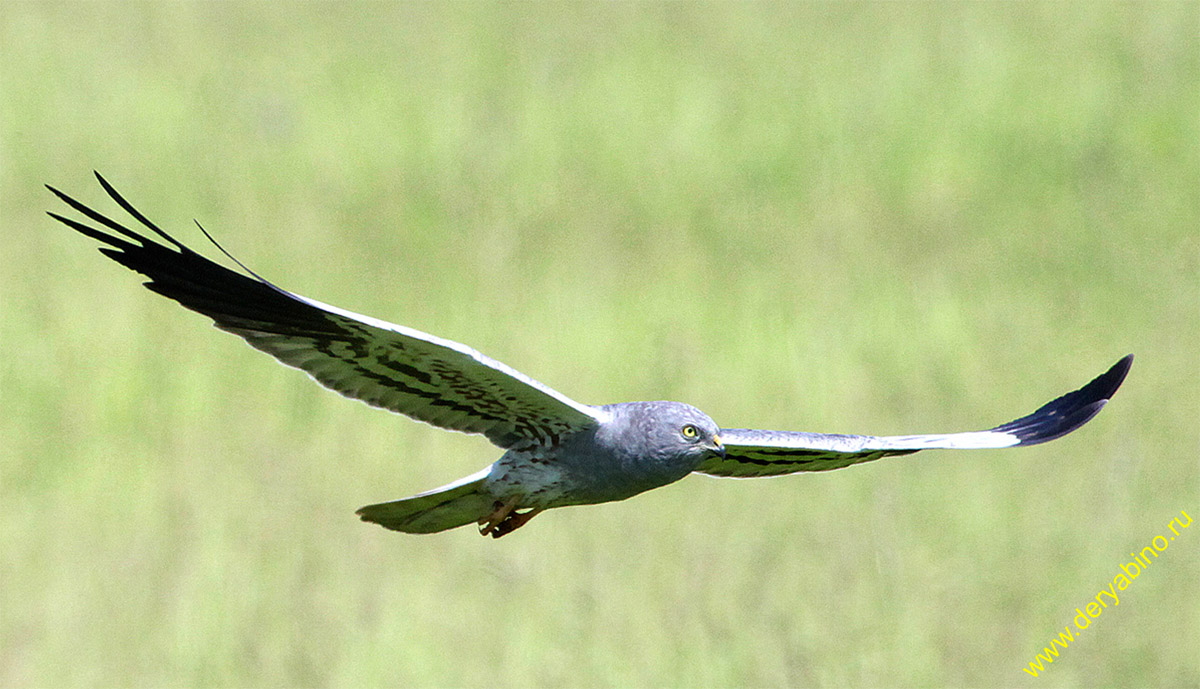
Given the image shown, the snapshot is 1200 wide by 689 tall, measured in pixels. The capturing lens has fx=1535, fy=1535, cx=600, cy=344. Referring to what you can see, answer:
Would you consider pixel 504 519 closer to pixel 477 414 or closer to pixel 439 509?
pixel 439 509

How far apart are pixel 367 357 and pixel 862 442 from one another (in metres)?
1.81

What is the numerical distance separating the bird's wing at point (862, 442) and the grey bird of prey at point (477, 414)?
12 mm

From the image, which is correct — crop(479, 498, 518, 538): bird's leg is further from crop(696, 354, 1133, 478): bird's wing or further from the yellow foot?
crop(696, 354, 1133, 478): bird's wing

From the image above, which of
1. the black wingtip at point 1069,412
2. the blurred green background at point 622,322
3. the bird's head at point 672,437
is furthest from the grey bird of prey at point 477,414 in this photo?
the blurred green background at point 622,322

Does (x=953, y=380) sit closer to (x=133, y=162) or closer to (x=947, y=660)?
(x=947, y=660)

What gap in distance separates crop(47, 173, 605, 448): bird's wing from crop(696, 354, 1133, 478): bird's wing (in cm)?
67

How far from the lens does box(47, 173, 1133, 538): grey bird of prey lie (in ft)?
16.5

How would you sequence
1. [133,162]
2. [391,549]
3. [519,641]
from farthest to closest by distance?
[133,162] < [391,549] < [519,641]

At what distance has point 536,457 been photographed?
5.46 m

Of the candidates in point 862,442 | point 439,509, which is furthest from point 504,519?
point 862,442

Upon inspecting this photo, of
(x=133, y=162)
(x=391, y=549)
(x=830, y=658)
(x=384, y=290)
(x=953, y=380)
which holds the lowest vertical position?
(x=830, y=658)

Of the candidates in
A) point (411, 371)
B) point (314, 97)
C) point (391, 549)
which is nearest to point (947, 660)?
point (391, 549)

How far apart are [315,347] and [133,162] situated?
8.29m

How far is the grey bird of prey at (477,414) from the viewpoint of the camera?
5.04 metres
